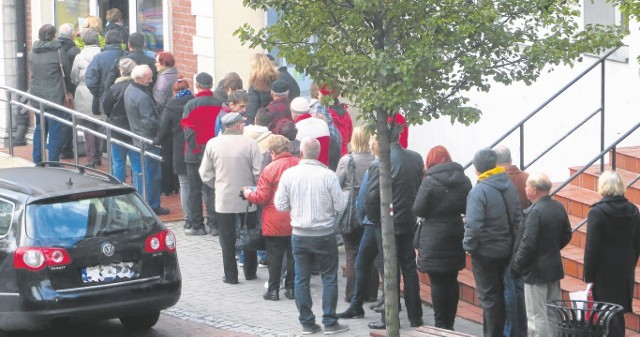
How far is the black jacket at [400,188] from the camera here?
1226 centimetres

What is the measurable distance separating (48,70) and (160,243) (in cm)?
746

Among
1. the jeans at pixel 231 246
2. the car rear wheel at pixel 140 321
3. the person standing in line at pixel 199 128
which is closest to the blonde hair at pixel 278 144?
the jeans at pixel 231 246

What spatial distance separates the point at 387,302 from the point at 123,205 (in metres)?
2.76

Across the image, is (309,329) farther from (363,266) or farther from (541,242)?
(541,242)

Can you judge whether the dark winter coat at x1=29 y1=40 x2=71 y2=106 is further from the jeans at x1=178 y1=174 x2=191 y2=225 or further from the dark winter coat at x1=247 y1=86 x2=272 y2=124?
the dark winter coat at x1=247 y1=86 x2=272 y2=124

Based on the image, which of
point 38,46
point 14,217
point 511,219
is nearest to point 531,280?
point 511,219

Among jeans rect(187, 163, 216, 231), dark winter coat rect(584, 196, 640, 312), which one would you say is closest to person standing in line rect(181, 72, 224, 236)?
jeans rect(187, 163, 216, 231)

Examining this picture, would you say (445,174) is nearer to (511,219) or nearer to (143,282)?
(511,219)

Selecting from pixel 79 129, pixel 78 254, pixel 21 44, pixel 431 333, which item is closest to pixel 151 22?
pixel 21 44

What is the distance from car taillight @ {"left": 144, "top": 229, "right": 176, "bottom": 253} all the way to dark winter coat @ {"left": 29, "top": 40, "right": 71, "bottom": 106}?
7.27 m

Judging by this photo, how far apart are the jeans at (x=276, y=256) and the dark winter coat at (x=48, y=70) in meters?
6.69

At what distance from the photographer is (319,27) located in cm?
1080

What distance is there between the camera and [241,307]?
44.0ft

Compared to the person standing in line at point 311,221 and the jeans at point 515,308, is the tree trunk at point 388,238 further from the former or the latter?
the person standing in line at point 311,221
